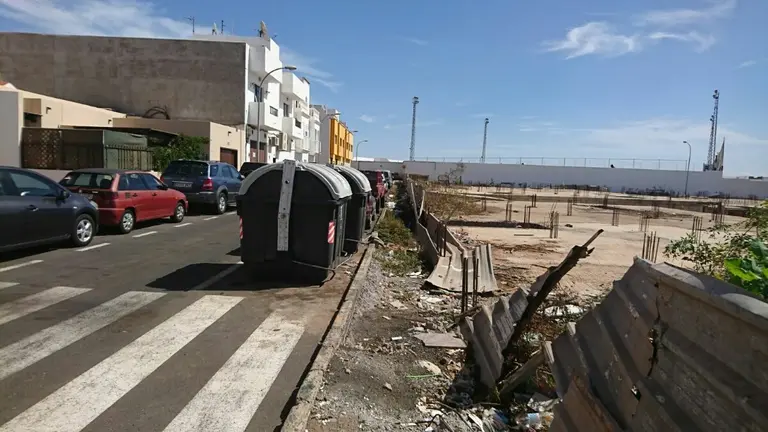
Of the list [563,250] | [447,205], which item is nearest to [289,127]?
[447,205]

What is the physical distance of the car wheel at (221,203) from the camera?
20.4 meters

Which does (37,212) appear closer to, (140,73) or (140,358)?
(140,358)

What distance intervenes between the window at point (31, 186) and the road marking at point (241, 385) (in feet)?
20.8

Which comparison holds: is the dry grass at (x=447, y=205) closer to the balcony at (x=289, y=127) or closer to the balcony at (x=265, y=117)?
the balcony at (x=265, y=117)

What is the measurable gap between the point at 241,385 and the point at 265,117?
148 feet

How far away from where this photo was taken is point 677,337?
9.21 feet

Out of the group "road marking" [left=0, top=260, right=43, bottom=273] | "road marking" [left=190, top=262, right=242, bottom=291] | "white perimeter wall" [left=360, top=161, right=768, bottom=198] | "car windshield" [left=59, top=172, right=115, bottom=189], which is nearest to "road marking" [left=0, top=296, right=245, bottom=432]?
"road marking" [left=190, top=262, right=242, bottom=291]

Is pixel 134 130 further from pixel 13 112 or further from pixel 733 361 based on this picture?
pixel 733 361

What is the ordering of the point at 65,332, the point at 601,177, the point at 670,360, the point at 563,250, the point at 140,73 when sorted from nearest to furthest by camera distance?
1. the point at 670,360
2. the point at 65,332
3. the point at 563,250
4. the point at 140,73
5. the point at 601,177

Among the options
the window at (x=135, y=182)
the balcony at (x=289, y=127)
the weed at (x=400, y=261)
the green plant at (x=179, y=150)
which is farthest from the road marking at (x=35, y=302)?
the balcony at (x=289, y=127)

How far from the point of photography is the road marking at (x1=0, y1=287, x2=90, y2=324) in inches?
264

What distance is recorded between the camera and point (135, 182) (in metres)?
14.6

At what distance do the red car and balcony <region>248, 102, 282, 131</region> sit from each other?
29184mm

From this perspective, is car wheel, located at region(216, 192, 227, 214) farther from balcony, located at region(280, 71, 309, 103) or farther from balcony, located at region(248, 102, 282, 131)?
balcony, located at region(280, 71, 309, 103)
